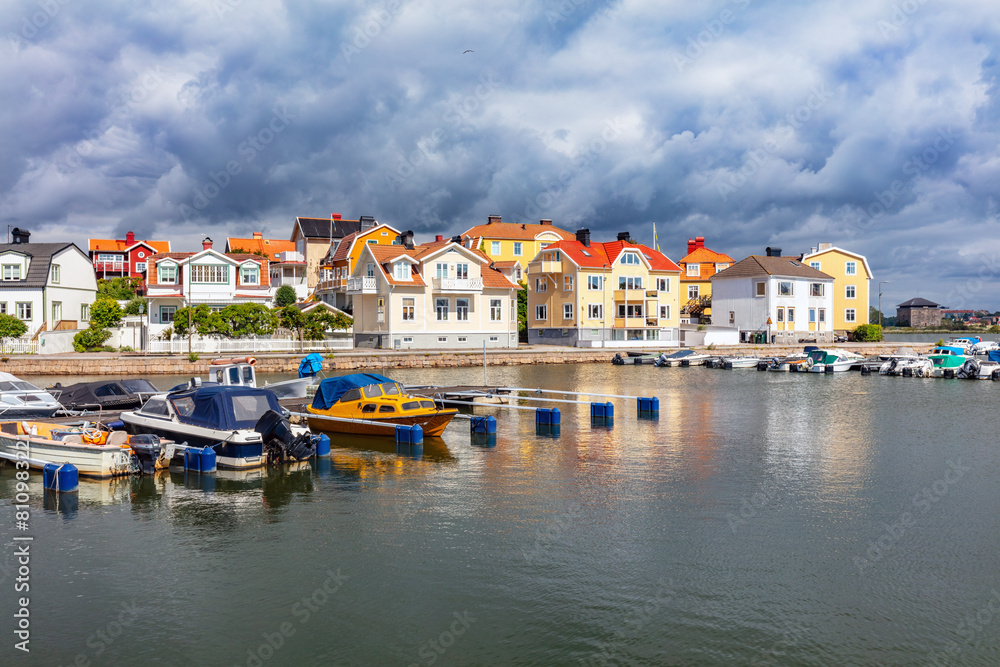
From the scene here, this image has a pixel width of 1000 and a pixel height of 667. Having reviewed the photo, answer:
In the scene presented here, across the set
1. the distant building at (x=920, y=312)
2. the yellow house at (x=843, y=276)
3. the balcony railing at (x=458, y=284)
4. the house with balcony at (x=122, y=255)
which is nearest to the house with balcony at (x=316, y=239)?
the house with balcony at (x=122, y=255)

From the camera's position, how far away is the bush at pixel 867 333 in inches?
3656

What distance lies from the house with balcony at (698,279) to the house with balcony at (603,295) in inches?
396

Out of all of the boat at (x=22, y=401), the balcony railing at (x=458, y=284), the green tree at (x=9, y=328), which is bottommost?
the boat at (x=22, y=401)

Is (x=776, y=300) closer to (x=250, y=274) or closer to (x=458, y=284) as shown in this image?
(x=458, y=284)

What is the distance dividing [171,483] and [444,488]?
7598 millimetres

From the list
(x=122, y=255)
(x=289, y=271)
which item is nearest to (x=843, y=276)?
(x=289, y=271)

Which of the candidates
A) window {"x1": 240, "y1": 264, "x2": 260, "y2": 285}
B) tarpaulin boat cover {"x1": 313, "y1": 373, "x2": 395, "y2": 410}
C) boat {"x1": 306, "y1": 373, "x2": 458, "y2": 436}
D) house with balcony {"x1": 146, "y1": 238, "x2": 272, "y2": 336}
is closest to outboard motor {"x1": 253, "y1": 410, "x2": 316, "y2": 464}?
boat {"x1": 306, "y1": 373, "x2": 458, "y2": 436}

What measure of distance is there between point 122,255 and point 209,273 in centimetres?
5508

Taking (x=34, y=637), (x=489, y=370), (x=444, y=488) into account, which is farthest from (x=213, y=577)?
(x=489, y=370)

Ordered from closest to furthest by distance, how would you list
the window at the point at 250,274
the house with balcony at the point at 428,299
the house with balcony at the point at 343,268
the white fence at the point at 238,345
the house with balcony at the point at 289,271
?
the white fence at the point at 238,345 < the house with balcony at the point at 428,299 < the window at the point at 250,274 < the house with balcony at the point at 343,268 < the house with balcony at the point at 289,271

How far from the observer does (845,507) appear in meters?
18.2

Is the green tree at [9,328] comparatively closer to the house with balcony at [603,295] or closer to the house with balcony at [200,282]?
the house with balcony at [200,282]

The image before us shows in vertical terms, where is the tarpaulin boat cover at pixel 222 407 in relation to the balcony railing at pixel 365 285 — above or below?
below

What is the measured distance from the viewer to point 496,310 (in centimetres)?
7638
